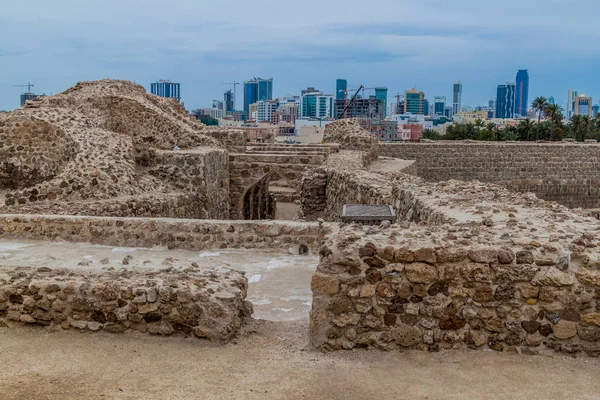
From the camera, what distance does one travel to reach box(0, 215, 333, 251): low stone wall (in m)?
8.20

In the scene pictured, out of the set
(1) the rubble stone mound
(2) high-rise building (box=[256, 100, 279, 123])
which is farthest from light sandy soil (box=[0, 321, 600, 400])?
(2) high-rise building (box=[256, 100, 279, 123])

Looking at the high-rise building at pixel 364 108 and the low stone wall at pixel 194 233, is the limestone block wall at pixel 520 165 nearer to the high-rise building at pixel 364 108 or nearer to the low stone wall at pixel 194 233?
the low stone wall at pixel 194 233

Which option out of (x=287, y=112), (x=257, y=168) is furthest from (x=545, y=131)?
(x=287, y=112)

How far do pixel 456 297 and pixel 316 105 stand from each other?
150478 millimetres

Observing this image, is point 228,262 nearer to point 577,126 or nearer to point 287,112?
point 577,126

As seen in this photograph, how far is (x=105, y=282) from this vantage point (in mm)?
5074

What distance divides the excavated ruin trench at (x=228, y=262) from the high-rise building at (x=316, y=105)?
14372 centimetres

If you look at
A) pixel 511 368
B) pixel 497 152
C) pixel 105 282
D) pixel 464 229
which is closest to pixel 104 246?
pixel 105 282

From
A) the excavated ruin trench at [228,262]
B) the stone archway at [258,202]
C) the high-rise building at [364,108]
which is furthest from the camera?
the high-rise building at [364,108]

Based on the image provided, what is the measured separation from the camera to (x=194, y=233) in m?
8.28

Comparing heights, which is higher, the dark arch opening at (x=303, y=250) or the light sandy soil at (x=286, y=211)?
the dark arch opening at (x=303, y=250)

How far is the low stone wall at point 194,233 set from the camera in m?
8.20

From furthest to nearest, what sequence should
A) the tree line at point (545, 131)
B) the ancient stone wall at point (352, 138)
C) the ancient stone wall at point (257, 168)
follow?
the tree line at point (545, 131), the ancient stone wall at point (352, 138), the ancient stone wall at point (257, 168)

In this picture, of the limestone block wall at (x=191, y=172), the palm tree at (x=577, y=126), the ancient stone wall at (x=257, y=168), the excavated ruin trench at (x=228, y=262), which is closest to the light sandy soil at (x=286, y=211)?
the ancient stone wall at (x=257, y=168)
